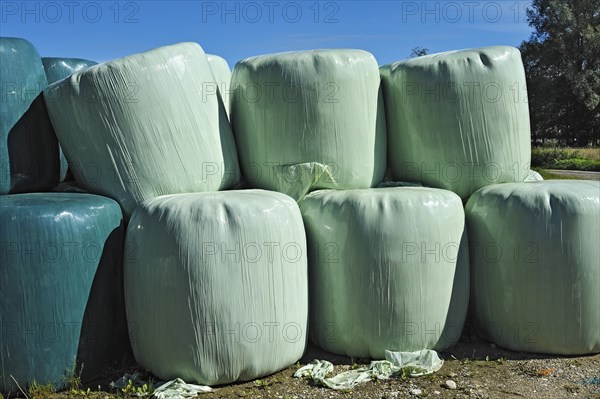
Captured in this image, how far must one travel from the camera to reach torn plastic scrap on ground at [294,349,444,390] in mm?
3125

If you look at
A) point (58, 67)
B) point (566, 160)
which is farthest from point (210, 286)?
point (566, 160)

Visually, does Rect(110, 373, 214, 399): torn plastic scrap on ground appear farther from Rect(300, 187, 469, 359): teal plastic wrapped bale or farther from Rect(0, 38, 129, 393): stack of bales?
Rect(300, 187, 469, 359): teal plastic wrapped bale

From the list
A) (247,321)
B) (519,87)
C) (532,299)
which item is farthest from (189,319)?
(519,87)

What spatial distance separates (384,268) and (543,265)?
86 centimetres

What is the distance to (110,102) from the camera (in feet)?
10.6

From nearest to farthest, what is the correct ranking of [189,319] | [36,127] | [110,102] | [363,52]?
[189,319] → [110,102] → [36,127] → [363,52]

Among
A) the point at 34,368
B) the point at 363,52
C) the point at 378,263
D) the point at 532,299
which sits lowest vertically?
the point at 34,368

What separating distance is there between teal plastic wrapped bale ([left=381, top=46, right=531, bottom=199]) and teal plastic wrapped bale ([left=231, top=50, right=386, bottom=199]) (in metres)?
0.23

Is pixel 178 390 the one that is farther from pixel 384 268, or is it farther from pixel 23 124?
pixel 23 124

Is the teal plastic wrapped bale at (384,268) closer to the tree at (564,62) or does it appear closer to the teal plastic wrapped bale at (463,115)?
the teal plastic wrapped bale at (463,115)

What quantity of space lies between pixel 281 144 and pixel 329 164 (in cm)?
29

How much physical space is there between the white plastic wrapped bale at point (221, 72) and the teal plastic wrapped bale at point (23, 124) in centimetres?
109

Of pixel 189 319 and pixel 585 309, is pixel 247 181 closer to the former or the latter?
pixel 189 319

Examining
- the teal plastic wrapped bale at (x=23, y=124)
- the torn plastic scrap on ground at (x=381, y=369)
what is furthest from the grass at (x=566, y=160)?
the teal plastic wrapped bale at (x=23, y=124)
